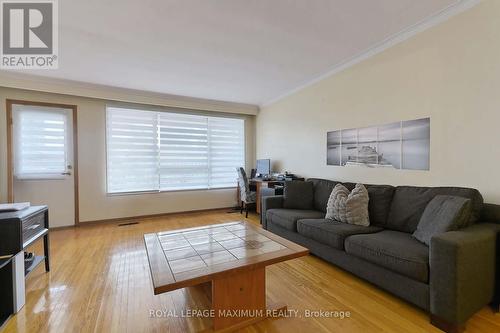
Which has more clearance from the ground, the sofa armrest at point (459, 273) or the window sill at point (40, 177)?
the window sill at point (40, 177)

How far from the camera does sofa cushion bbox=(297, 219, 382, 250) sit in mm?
2217

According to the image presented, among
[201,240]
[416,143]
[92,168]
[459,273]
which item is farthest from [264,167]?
[459,273]

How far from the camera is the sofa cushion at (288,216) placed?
2.81 meters

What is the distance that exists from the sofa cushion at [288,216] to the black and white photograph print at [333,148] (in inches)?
32.4

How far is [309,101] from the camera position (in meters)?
3.93

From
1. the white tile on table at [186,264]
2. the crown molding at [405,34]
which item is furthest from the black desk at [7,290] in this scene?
the crown molding at [405,34]

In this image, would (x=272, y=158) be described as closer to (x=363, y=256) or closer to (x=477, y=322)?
(x=363, y=256)

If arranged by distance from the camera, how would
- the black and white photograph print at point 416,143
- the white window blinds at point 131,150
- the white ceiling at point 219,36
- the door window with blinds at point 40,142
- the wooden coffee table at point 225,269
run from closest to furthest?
1. the wooden coffee table at point 225,269
2. the white ceiling at point 219,36
3. the black and white photograph print at point 416,143
4. the door window with blinds at point 40,142
5. the white window blinds at point 131,150

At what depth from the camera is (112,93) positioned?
4098 millimetres

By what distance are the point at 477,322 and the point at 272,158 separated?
A: 382cm

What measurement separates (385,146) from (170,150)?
3920 mm

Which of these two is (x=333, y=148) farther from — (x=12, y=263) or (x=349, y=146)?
(x=12, y=263)

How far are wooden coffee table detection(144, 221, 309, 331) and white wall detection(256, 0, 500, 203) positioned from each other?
5.61 ft

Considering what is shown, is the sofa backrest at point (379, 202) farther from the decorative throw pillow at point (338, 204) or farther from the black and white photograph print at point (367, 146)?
the black and white photograph print at point (367, 146)
